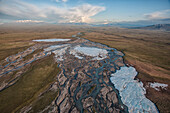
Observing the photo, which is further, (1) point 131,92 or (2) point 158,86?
(2) point 158,86

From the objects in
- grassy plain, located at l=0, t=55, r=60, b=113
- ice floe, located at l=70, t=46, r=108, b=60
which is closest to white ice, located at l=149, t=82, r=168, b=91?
ice floe, located at l=70, t=46, r=108, b=60

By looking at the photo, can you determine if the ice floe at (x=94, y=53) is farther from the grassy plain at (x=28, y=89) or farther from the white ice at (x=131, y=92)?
the grassy plain at (x=28, y=89)

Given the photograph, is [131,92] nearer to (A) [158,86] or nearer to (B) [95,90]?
(A) [158,86]

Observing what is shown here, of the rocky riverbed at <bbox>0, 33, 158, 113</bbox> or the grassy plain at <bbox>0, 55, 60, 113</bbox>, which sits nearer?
the rocky riverbed at <bbox>0, 33, 158, 113</bbox>

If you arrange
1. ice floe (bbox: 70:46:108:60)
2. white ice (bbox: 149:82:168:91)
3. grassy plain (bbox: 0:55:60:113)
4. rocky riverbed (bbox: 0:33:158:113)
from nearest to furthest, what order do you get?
rocky riverbed (bbox: 0:33:158:113), grassy plain (bbox: 0:55:60:113), white ice (bbox: 149:82:168:91), ice floe (bbox: 70:46:108:60)

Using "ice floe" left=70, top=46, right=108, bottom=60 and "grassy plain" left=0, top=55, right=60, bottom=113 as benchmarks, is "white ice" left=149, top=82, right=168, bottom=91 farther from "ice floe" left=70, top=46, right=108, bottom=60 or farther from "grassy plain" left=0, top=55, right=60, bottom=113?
"grassy plain" left=0, top=55, right=60, bottom=113

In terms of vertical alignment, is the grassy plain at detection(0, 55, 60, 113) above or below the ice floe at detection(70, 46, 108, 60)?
below

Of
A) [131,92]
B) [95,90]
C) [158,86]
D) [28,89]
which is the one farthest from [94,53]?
[28,89]

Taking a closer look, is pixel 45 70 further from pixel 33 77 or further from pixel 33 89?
pixel 33 89
